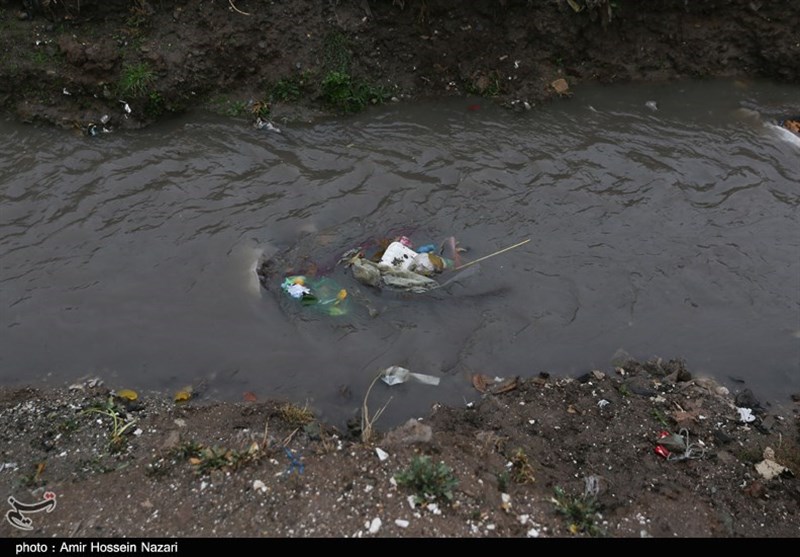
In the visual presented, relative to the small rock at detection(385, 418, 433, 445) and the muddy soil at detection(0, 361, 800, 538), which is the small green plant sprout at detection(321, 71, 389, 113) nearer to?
the muddy soil at detection(0, 361, 800, 538)

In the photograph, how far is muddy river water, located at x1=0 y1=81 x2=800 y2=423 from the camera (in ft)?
18.7

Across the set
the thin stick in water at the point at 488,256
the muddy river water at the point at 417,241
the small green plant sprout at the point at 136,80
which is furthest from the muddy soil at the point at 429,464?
the small green plant sprout at the point at 136,80

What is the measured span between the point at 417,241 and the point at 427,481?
322 centimetres

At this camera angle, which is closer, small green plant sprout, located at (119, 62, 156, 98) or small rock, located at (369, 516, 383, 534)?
small rock, located at (369, 516, 383, 534)

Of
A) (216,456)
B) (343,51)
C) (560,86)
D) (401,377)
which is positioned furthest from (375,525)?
(560,86)

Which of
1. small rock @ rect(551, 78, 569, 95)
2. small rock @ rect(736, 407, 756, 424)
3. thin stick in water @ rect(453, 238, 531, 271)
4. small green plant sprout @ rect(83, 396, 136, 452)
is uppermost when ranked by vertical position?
small rock @ rect(551, 78, 569, 95)

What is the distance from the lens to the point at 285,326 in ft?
19.5

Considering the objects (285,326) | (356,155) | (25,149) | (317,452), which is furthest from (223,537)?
(25,149)

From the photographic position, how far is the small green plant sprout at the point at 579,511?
4.10 metres

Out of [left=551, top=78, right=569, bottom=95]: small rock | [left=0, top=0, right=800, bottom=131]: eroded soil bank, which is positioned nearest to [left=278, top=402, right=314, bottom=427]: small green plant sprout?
[left=0, top=0, right=800, bottom=131]: eroded soil bank

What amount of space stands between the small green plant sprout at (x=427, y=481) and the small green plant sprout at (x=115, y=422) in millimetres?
2237

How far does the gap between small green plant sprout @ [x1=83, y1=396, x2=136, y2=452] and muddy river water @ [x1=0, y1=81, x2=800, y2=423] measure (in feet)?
1.26

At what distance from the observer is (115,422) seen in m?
4.88

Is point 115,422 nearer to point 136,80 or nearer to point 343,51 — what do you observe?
point 136,80
